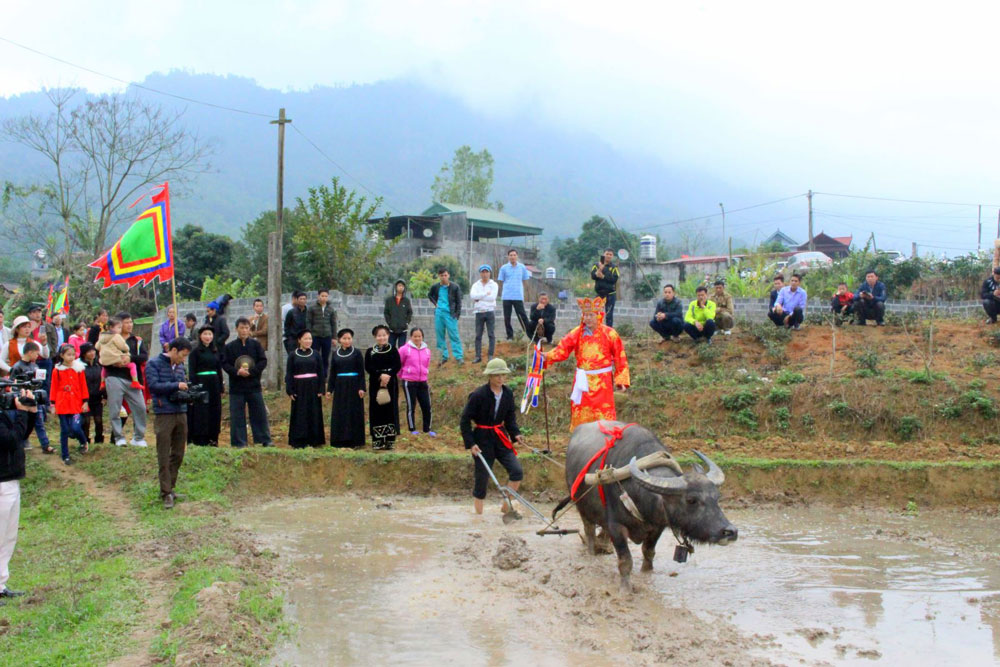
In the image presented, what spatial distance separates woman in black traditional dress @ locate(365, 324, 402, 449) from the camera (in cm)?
1185

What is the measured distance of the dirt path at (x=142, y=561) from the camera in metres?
5.13

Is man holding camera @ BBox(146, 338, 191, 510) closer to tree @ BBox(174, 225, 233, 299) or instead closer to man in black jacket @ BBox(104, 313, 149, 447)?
man in black jacket @ BBox(104, 313, 149, 447)

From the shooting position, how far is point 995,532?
30.1 feet

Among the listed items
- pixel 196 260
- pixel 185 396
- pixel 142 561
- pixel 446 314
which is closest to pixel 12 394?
pixel 142 561

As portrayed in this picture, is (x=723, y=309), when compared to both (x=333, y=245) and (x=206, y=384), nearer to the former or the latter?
(x=333, y=245)

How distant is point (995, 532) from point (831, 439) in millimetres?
3398

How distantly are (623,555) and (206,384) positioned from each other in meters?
6.59

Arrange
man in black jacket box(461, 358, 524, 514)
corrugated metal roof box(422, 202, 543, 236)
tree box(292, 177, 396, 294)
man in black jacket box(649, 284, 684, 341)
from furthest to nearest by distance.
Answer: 1. corrugated metal roof box(422, 202, 543, 236)
2. tree box(292, 177, 396, 294)
3. man in black jacket box(649, 284, 684, 341)
4. man in black jacket box(461, 358, 524, 514)

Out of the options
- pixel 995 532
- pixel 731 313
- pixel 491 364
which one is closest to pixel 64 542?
pixel 491 364

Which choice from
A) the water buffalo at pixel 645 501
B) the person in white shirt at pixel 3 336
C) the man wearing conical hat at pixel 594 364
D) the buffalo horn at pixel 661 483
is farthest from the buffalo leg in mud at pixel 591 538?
the person in white shirt at pixel 3 336

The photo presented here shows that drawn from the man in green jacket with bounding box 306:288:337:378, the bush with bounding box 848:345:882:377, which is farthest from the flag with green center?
the bush with bounding box 848:345:882:377

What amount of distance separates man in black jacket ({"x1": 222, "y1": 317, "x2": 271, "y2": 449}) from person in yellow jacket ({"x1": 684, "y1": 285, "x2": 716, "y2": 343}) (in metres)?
7.43

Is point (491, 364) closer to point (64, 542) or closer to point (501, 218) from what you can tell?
point (64, 542)

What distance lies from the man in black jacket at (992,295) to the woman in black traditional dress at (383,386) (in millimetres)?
10736
